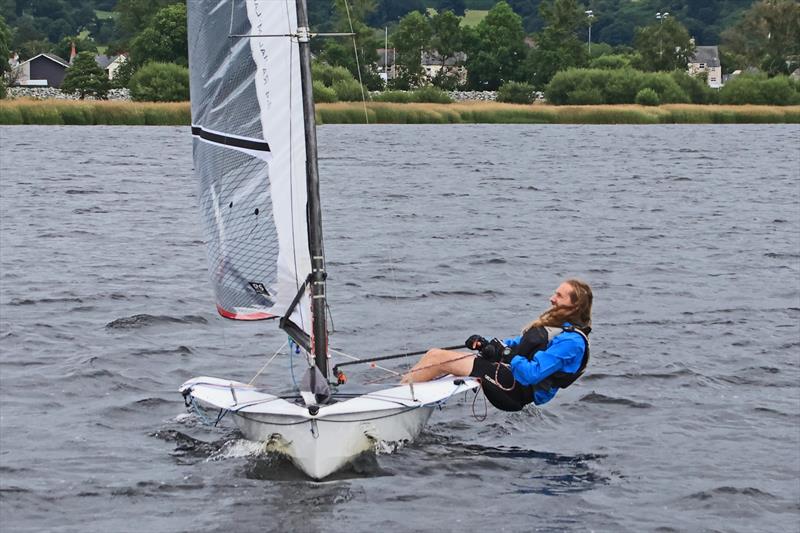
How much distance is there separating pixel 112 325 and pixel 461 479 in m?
7.76

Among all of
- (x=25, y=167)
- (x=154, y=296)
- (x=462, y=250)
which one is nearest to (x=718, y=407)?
(x=154, y=296)

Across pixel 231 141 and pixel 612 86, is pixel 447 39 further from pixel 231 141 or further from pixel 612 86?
pixel 231 141

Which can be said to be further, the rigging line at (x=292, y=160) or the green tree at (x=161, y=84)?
the green tree at (x=161, y=84)

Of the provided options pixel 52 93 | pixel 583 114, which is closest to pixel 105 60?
Answer: pixel 52 93

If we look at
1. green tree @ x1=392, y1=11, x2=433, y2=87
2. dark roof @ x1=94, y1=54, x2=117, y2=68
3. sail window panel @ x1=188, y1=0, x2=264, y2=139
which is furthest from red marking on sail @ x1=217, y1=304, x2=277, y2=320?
dark roof @ x1=94, y1=54, x2=117, y2=68

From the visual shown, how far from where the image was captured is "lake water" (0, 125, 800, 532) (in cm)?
1026

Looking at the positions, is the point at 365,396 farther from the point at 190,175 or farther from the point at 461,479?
the point at 190,175

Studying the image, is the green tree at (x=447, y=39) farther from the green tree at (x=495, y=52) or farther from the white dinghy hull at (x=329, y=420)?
the white dinghy hull at (x=329, y=420)

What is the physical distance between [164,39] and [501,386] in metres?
94.4

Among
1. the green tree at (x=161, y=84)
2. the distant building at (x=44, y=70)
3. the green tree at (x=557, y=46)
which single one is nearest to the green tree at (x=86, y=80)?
Answer: the green tree at (x=161, y=84)

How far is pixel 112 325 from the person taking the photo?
17.3m

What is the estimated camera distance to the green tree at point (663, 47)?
122 metres

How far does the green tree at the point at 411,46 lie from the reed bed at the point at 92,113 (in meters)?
54.2

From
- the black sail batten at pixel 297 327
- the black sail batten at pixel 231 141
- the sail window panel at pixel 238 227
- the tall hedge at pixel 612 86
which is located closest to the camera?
the black sail batten at pixel 297 327
